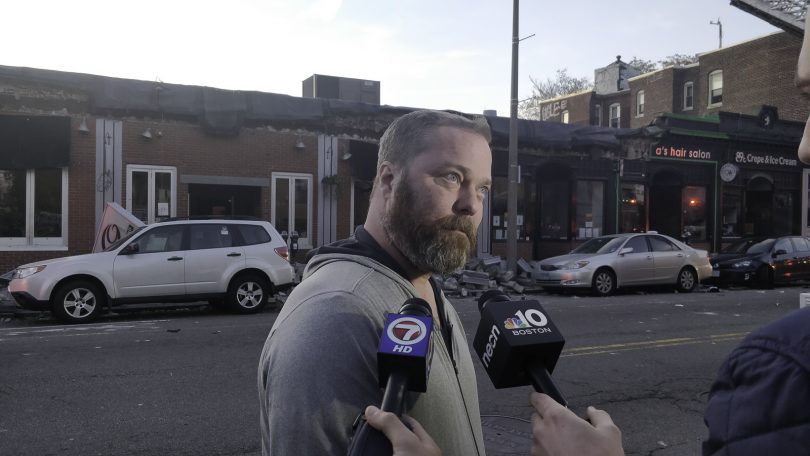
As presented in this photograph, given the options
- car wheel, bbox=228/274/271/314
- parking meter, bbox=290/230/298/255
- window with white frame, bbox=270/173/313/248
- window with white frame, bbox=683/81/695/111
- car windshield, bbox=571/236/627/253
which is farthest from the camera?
window with white frame, bbox=683/81/695/111

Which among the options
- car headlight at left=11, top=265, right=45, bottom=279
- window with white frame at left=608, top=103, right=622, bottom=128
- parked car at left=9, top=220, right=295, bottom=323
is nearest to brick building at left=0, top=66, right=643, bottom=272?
parked car at left=9, top=220, right=295, bottom=323

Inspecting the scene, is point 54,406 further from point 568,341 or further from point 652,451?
point 568,341

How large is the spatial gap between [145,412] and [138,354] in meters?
2.57

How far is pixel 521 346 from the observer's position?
1.36m

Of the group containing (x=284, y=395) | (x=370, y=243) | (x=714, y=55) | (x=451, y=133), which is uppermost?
(x=714, y=55)

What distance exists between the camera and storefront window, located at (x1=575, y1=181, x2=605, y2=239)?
22559 mm

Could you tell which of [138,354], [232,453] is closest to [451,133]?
[232,453]

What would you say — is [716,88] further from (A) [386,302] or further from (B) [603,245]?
(A) [386,302]

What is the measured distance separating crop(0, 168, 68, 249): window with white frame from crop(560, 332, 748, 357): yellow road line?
13317 mm

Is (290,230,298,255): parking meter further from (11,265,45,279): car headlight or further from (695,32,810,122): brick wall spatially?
(695,32,810,122): brick wall

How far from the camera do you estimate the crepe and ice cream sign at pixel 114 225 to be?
13586 millimetres

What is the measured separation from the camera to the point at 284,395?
1.23 m

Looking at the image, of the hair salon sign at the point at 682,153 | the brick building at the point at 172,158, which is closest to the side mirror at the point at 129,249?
the brick building at the point at 172,158

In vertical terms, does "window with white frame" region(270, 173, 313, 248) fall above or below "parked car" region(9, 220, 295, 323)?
above
